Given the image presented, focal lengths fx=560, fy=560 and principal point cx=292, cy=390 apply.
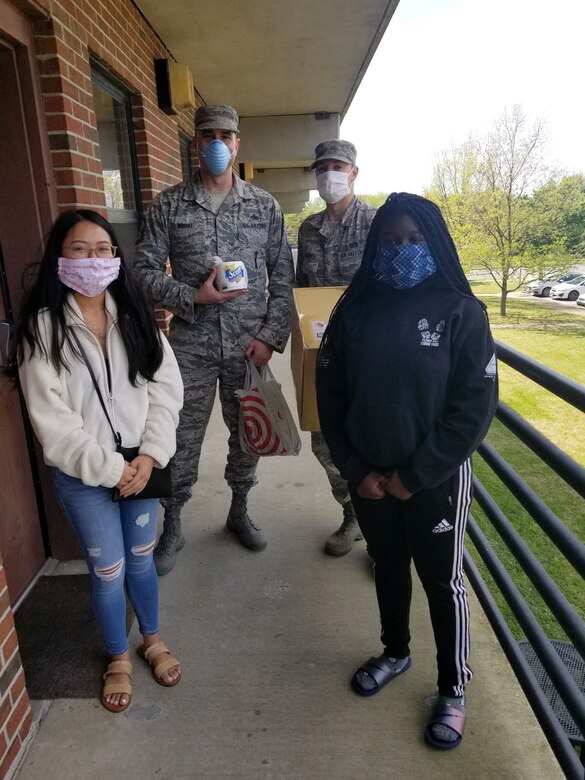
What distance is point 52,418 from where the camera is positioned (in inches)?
65.1

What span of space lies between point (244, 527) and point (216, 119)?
193cm

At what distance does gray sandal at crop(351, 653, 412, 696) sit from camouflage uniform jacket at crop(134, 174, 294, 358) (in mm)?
1388

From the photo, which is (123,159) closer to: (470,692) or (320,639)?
(320,639)

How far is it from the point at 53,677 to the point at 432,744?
132 cm

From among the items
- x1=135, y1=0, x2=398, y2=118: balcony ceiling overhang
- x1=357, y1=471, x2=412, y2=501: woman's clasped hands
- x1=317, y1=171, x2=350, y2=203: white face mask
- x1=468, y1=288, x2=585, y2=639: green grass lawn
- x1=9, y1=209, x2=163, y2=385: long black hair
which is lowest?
x1=468, y1=288, x2=585, y2=639: green grass lawn

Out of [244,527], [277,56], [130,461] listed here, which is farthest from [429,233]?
[277,56]

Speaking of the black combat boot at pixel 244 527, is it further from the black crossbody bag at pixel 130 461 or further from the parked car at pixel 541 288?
the parked car at pixel 541 288

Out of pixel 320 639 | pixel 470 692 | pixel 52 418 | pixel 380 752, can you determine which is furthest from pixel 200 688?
pixel 52 418

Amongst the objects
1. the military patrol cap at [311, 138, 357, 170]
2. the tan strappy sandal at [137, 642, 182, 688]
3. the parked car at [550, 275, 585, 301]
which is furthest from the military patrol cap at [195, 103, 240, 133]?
the parked car at [550, 275, 585, 301]

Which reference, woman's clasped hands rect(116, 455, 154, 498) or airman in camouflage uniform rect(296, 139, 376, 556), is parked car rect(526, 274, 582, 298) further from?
woman's clasped hands rect(116, 455, 154, 498)

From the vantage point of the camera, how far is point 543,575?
170 cm

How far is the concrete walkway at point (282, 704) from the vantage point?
1.68m

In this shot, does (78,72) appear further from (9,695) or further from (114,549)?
(9,695)

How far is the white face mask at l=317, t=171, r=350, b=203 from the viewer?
8.64 ft
